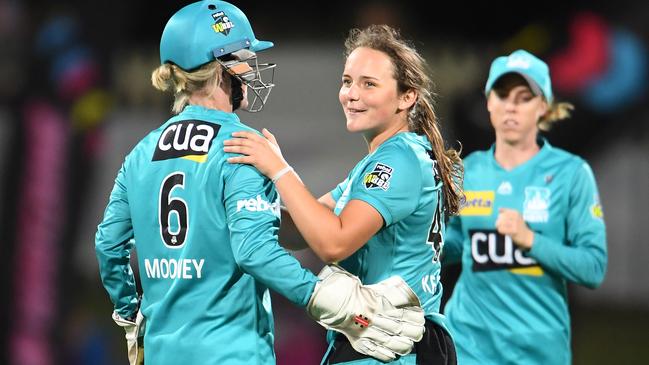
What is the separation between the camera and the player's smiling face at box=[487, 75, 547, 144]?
174 inches

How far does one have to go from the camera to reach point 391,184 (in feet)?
9.83

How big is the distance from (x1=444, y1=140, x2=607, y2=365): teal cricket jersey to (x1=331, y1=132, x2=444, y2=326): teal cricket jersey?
1086mm

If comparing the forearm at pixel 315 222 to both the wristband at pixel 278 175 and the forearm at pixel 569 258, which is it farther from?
the forearm at pixel 569 258

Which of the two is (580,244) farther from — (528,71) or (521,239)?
(528,71)

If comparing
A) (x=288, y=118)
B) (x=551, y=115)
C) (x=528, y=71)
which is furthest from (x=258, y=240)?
(x=288, y=118)

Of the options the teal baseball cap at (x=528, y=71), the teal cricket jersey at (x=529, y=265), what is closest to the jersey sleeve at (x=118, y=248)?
the teal cricket jersey at (x=529, y=265)

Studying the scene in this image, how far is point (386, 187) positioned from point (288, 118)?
4.37 metres

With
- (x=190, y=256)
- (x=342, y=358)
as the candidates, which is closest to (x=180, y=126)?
(x=190, y=256)

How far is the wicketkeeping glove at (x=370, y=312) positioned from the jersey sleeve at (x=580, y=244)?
1270 millimetres

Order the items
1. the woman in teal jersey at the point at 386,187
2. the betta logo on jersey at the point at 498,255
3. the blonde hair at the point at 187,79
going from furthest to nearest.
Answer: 1. the betta logo on jersey at the point at 498,255
2. the blonde hair at the point at 187,79
3. the woman in teal jersey at the point at 386,187

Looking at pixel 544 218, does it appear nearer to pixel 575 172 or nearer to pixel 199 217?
pixel 575 172

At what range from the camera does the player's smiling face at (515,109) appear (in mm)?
4426

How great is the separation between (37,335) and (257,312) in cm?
440

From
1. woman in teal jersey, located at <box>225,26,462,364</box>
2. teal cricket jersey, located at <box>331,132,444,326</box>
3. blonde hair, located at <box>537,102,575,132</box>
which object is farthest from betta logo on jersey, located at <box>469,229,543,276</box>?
teal cricket jersey, located at <box>331,132,444,326</box>
